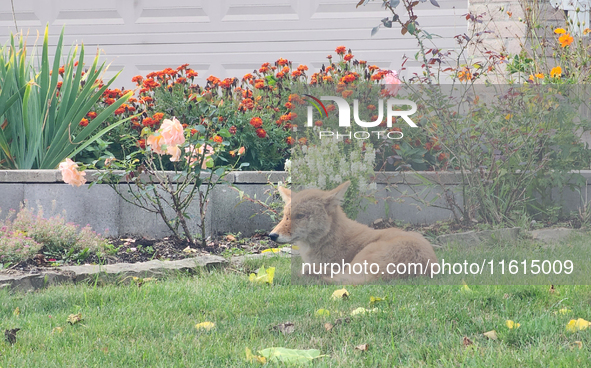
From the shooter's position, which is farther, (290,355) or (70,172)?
(70,172)

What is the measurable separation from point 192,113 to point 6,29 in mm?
4314

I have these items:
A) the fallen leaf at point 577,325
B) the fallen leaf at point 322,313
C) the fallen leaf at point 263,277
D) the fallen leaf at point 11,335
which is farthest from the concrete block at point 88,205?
the fallen leaf at point 577,325

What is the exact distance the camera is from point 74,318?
2176 millimetres

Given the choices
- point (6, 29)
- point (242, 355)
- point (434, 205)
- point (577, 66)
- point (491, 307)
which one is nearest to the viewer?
point (242, 355)

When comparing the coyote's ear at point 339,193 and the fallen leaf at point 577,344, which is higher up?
the coyote's ear at point 339,193

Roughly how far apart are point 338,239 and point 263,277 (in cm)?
45

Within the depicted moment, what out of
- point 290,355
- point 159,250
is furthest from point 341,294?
point 159,250

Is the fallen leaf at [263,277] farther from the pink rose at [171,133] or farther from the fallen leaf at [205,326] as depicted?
the pink rose at [171,133]

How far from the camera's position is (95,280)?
284cm

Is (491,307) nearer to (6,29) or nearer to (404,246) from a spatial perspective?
(404,246)

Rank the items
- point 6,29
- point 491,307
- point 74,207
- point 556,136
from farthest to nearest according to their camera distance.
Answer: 1. point 6,29
2. point 74,207
3. point 556,136
4. point 491,307

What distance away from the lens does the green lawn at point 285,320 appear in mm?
1721

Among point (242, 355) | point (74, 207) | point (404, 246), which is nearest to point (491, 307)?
point (404, 246)

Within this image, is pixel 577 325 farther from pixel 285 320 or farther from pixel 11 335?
pixel 11 335
